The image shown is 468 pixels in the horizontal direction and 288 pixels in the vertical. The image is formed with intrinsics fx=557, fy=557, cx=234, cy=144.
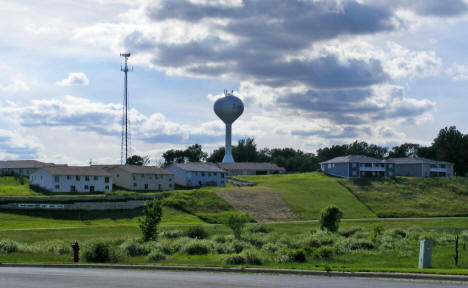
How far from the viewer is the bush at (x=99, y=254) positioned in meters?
28.0

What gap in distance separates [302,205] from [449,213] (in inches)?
857

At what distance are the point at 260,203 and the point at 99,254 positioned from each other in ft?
186

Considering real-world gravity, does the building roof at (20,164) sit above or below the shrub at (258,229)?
above

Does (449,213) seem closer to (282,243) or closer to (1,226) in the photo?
(282,243)

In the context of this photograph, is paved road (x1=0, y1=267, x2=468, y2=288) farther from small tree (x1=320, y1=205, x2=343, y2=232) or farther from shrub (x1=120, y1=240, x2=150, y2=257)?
small tree (x1=320, y1=205, x2=343, y2=232)

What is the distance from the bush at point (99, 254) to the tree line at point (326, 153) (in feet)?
368

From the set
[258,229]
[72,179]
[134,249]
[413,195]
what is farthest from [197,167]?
[134,249]

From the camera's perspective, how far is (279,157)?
567 ft

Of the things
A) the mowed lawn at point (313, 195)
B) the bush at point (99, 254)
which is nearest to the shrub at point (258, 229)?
the mowed lawn at point (313, 195)

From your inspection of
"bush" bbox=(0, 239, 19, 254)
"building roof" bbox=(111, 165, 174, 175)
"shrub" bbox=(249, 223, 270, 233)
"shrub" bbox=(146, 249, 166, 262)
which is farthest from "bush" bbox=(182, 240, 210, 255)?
"building roof" bbox=(111, 165, 174, 175)

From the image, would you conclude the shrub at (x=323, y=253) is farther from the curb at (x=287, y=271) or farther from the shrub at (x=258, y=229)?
the shrub at (x=258, y=229)

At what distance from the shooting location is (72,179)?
8650cm

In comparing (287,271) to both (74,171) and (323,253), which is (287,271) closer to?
(323,253)

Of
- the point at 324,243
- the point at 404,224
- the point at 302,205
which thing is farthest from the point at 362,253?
the point at 302,205
